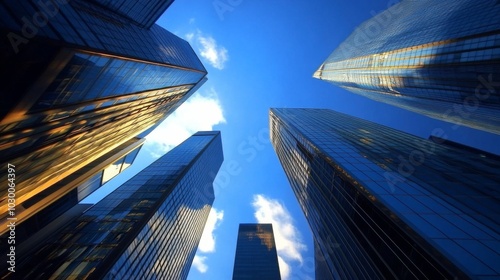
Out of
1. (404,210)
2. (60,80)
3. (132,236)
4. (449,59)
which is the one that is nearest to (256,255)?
(132,236)

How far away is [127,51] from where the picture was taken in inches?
1003

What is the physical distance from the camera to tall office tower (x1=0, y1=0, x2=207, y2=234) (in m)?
13.8

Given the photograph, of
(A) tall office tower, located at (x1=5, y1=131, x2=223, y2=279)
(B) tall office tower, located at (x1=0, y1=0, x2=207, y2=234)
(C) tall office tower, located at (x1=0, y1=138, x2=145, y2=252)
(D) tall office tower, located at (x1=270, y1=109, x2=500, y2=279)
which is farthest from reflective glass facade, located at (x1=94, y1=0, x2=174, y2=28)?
(D) tall office tower, located at (x1=270, y1=109, x2=500, y2=279)

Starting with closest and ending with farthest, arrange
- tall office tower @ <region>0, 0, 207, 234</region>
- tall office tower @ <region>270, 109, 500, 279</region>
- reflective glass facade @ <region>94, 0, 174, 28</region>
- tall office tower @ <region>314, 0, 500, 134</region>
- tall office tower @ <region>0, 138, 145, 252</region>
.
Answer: tall office tower @ <region>0, 0, 207, 234</region>, tall office tower @ <region>270, 109, 500, 279</region>, reflective glass facade @ <region>94, 0, 174, 28</region>, tall office tower @ <region>0, 138, 145, 252</region>, tall office tower @ <region>314, 0, 500, 134</region>

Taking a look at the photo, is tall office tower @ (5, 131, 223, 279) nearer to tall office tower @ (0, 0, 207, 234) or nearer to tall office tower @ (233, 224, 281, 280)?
tall office tower @ (0, 0, 207, 234)

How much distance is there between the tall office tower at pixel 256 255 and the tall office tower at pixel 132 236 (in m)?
33.8

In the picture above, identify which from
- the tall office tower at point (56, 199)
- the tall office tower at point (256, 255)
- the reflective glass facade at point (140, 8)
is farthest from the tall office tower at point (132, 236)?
the tall office tower at point (256, 255)

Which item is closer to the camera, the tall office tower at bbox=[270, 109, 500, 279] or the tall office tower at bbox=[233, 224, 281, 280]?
the tall office tower at bbox=[270, 109, 500, 279]

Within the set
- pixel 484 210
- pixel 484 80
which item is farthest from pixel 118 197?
pixel 484 80

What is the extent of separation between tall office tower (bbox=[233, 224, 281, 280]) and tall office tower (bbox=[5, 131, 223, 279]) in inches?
1332

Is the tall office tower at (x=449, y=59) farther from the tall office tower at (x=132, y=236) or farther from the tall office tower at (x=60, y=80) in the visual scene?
the tall office tower at (x=132, y=236)

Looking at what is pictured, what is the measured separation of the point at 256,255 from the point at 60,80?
107706 millimetres

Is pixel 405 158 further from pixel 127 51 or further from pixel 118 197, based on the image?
pixel 118 197

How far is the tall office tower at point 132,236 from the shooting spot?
2791cm
